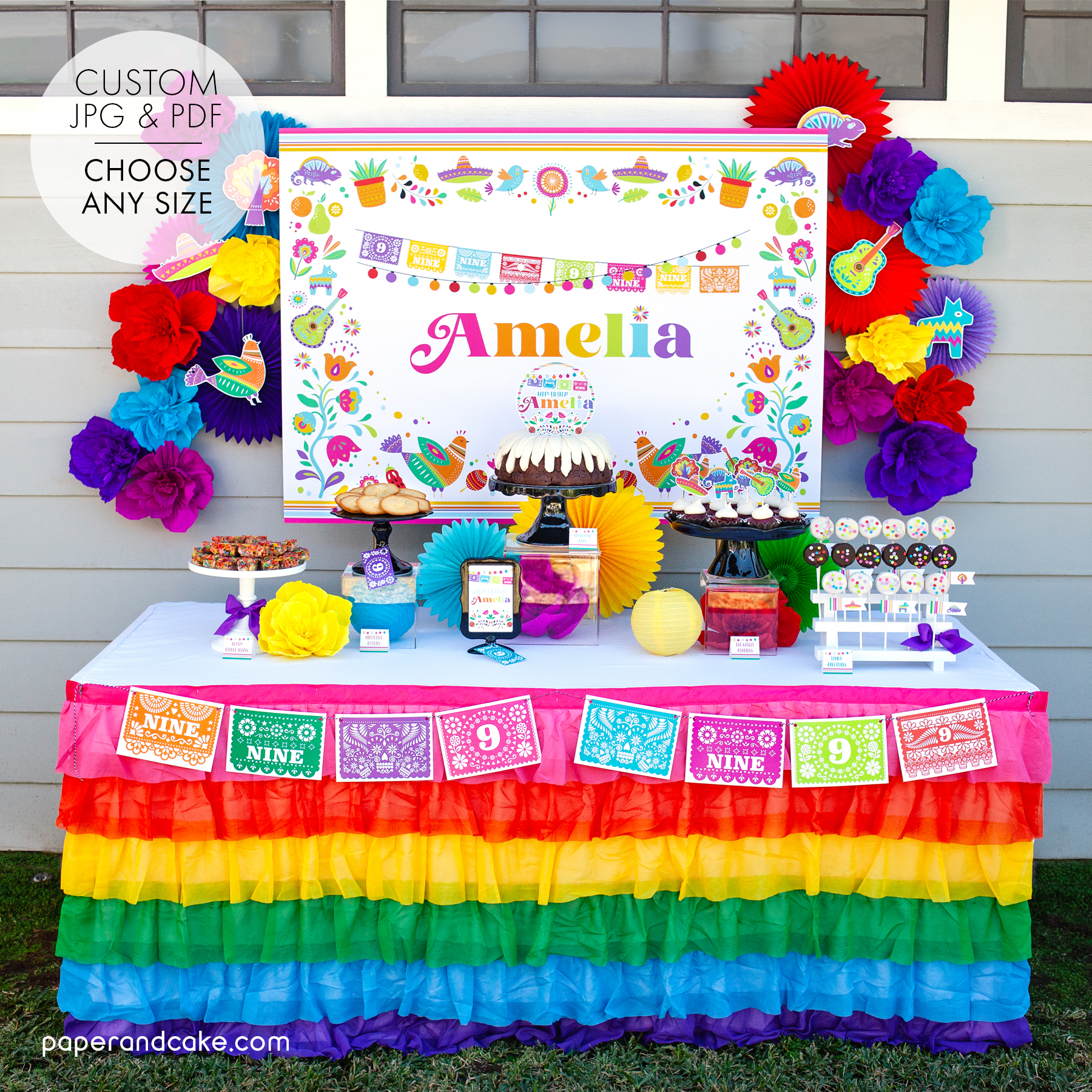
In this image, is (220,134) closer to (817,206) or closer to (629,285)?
(629,285)

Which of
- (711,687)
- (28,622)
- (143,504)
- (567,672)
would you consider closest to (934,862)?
(711,687)

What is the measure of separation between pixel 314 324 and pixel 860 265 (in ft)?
4.82

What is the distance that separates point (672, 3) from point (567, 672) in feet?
6.19

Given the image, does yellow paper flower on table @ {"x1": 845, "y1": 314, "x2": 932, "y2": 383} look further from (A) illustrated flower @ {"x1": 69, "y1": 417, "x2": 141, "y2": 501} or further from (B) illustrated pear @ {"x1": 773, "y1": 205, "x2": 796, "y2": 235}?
(A) illustrated flower @ {"x1": 69, "y1": 417, "x2": 141, "y2": 501}

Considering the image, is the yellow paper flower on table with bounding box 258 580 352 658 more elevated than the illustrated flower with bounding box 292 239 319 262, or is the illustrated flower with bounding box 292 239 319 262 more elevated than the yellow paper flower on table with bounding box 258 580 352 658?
the illustrated flower with bounding box 292 239 319 262

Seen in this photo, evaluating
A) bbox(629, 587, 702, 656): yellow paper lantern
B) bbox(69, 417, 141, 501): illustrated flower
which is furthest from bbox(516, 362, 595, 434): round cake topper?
bbox(69, 417, 141, 501): illustrated flower

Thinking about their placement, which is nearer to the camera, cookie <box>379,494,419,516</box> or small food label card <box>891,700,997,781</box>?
small food label card <box>891,700,997,781</box>

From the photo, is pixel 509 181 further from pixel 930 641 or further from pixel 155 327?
pixel 930 641

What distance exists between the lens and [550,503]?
2451 mm

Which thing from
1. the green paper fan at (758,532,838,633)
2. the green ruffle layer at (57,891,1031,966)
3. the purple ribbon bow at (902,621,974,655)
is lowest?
the green ruffle layer at (57,891,1031,966)

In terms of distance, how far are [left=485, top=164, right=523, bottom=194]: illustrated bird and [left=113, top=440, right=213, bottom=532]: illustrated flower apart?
108 cm

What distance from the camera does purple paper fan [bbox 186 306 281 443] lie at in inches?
108

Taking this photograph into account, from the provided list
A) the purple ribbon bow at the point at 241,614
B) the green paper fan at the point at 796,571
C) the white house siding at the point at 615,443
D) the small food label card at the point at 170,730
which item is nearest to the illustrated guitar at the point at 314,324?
the white house siding at the point at 615,443

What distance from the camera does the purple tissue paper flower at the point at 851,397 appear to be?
2736 mm
